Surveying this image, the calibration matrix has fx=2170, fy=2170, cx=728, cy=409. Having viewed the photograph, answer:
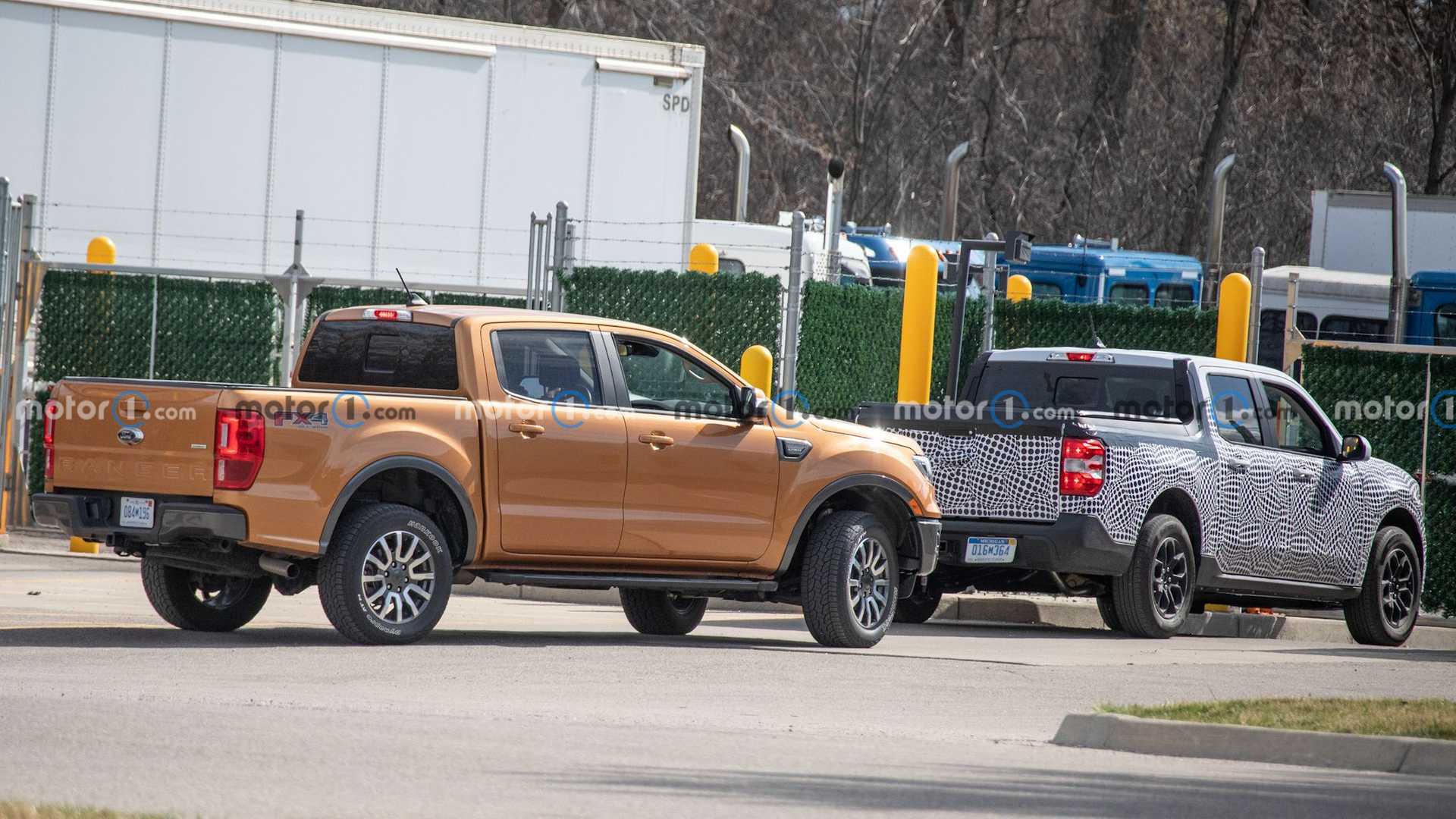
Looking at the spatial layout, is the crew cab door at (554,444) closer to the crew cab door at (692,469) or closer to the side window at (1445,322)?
the crew cab door at (692,469)

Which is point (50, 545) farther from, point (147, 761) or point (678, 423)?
point (147, 761)

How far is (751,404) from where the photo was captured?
39.8 ft

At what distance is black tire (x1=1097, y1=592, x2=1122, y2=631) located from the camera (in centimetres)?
1402

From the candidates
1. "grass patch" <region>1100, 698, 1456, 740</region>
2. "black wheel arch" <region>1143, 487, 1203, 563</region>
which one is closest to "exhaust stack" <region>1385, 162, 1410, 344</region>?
"black wheel arch" <region>1143, 487, 1203, 563</region>

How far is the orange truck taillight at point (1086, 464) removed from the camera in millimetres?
13469

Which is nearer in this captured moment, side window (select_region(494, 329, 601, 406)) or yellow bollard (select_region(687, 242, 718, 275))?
side window (select_region(494, 329, 601, 406))

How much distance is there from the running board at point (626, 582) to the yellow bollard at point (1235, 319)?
229 inches

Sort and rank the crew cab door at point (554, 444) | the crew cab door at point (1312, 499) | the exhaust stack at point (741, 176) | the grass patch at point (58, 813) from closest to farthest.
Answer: the grass patch at point (58, 813) < the crew cab door at point (554, 444) < the crew cab door at point (1312, 499) < the exhaust stack at point (741, 176)

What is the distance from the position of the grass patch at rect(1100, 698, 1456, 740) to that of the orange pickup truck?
3261mm

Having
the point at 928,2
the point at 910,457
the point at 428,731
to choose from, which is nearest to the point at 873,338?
the point at 910,457

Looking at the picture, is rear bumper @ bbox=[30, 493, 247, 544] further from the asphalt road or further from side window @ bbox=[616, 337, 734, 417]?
side window @ bbox=[616, 337, 734, 417]

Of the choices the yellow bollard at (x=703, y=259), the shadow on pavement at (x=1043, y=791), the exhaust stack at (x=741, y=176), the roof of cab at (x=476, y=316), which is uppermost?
the exhaust stack at (x=741, y=176)

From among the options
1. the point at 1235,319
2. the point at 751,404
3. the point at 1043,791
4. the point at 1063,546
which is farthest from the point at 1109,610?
the point at 1043,791

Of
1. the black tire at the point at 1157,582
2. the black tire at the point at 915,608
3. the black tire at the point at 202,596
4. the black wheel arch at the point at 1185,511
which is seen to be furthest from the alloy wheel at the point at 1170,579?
the black tire at the point at 202,596
